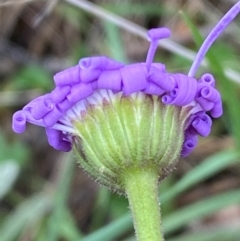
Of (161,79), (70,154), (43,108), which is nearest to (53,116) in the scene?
(43,108)

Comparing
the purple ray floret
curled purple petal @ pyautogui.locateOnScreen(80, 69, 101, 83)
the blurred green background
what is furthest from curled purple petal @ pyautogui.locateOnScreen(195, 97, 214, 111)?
the blurred green background

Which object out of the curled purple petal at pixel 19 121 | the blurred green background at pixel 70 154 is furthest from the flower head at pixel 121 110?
the blurred green background at pixel 70 154

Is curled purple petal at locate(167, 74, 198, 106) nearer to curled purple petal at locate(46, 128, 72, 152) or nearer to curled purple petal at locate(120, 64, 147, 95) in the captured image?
curled purple petal at locate(120, 64, 147, 95)

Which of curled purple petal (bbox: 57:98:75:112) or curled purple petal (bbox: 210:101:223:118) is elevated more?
curled purple petal (bbox: 57:98:75:112)

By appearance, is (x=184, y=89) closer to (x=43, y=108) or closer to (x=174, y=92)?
(x=174, y=92)

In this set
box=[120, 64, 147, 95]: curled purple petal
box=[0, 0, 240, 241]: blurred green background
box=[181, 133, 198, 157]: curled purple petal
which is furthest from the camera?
box=[0, 0, 240, 241]: blurred green background

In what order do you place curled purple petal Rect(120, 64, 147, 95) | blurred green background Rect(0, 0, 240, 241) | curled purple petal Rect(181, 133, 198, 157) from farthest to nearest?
blurred green background Rect(0, 0, 240, 241) < curled purple petal Rect(181, 133, 198, 157) < curled purple petal Rect(120, 64, 147, 95)

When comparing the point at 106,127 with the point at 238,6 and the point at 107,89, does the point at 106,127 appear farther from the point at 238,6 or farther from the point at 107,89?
the point at 238,6
